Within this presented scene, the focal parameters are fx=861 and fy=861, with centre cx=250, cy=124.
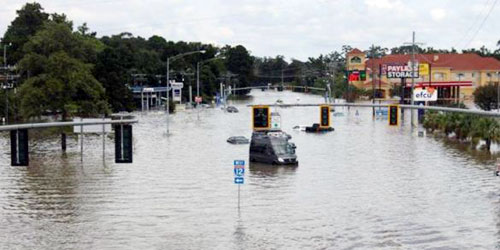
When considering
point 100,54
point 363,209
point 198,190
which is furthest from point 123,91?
point 363,209

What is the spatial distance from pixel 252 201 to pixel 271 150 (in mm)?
16733

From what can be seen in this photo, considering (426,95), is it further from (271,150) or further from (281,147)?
(271,150)

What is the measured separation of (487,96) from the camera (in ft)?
380

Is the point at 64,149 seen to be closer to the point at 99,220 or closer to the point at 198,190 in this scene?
the point at 198,190

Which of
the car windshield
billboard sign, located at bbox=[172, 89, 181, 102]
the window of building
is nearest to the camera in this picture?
the car windshield

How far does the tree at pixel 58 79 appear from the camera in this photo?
98.0 m

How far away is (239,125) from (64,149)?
40.3 m

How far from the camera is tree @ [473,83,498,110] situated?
378 feet

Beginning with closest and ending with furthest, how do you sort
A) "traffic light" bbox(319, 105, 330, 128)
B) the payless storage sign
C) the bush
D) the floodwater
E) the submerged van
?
the floodwater < "traffic light" bbox(319, 105, 330, 128) < the submerged van < the bush < the payless storage sign

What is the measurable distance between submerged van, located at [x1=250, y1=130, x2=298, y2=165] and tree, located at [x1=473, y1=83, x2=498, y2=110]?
6241 cm

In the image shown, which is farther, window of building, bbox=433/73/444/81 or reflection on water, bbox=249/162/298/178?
window of building, bbox=433/73/444/81

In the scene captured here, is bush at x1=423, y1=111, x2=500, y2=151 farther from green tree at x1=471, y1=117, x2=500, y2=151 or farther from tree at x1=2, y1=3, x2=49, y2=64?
tree at x1=2, y1=3, x2=49, y2=64

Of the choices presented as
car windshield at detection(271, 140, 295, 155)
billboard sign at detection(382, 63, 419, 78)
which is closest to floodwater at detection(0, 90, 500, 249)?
car windshield at detection(271, 140, 295, 155)

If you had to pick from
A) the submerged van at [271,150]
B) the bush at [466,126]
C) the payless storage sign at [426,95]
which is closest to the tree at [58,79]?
the payless storage sign at [426,95]
